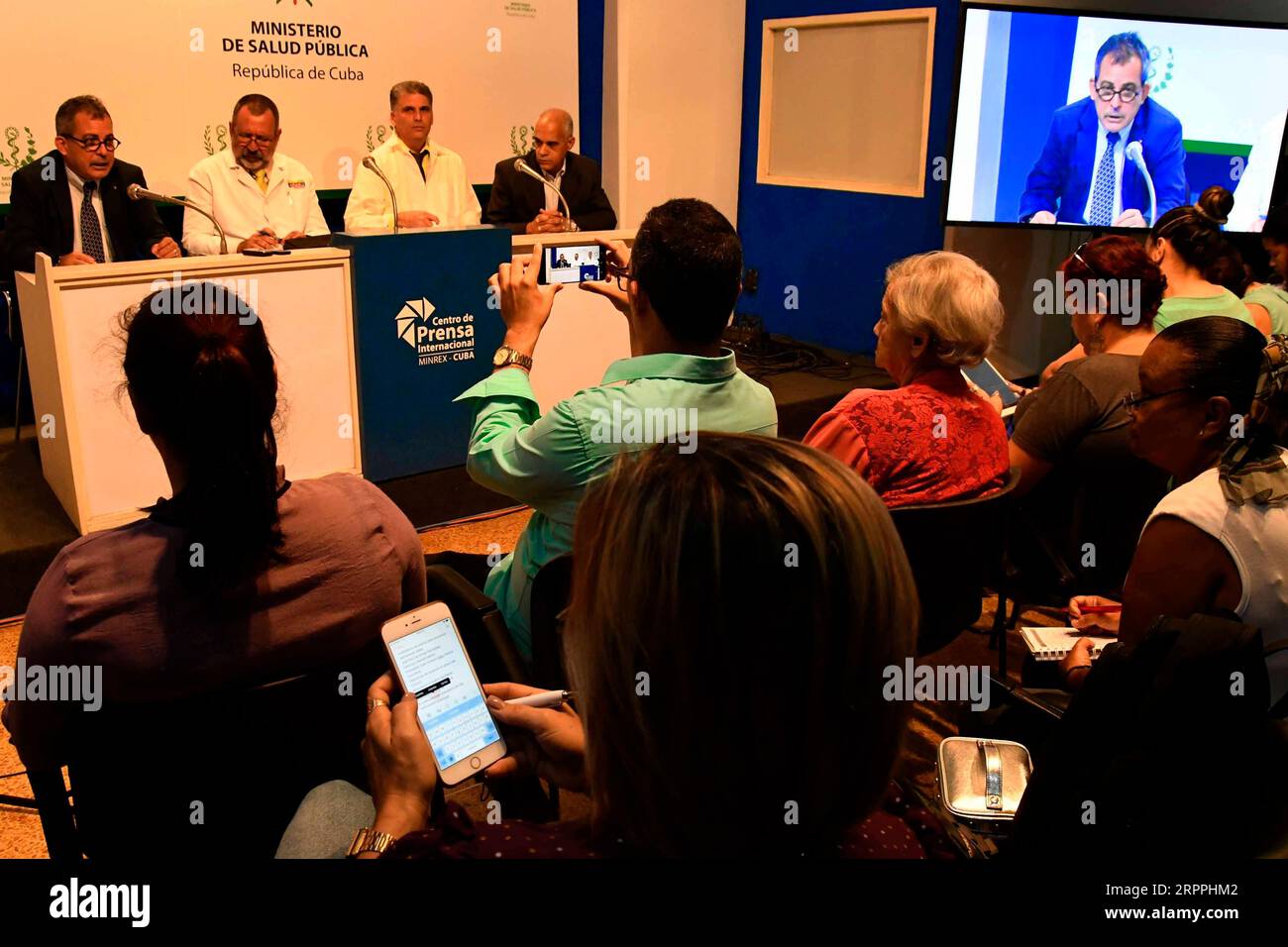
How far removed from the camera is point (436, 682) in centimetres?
130

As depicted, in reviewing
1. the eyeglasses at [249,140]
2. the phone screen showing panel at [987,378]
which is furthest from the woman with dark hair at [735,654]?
the eyeglasses at [249,140]

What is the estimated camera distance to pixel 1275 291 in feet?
11.5

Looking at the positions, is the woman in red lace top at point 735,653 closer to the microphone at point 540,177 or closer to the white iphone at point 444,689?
the white iphone at point 444,689

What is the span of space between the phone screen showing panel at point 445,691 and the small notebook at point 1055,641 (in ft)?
4.10

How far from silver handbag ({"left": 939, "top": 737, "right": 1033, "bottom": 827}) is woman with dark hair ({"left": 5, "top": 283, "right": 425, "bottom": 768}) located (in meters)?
0.83

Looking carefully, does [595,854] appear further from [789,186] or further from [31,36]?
[789,186]

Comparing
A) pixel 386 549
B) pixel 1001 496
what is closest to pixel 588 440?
pixel 386 549

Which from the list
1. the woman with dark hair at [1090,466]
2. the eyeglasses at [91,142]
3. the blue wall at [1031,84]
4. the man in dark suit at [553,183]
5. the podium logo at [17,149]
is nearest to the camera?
the woman with dark hair at [1090,466]

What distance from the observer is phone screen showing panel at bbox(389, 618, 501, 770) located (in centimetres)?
124

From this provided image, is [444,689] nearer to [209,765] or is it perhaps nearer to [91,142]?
[209,765]

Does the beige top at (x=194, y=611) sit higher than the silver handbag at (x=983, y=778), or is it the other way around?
the beige top at (x=194, y=611)

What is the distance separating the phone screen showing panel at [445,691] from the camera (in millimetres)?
1238

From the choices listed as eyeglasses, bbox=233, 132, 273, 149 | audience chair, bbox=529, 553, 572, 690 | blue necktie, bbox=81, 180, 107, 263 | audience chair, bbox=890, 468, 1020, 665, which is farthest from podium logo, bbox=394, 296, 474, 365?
audience chair, bbox=890, 468, 1020, 665

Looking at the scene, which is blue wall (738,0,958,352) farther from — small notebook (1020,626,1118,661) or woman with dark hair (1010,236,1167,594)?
small notebook (1020,626,1118,661)
